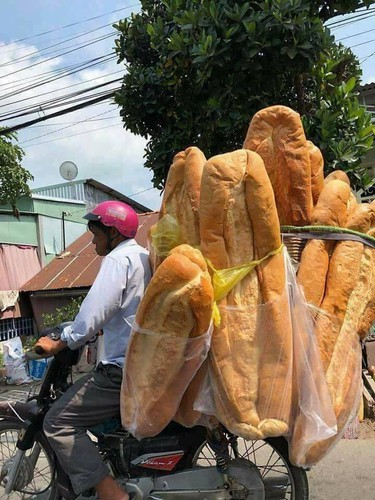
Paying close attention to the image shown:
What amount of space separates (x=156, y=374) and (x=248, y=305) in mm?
503

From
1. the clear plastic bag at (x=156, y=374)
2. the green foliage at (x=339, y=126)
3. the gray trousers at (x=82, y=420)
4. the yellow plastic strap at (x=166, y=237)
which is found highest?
the green foliage at (x=339, y=126)

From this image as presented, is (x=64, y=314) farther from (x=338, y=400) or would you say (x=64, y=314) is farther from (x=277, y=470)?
(x=338, y=400)

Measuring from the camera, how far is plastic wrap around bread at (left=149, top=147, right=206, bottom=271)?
2.46 meters

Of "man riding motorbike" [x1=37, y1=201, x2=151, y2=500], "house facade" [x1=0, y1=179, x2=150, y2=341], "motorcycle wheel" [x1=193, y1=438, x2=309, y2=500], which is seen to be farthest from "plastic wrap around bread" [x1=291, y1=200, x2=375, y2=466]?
"house facade" [x1=0, y1=179, x2=150, y2=341]

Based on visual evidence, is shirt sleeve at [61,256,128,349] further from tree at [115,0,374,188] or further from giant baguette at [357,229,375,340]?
tree at [115,0,374,188]

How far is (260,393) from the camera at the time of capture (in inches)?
88.0

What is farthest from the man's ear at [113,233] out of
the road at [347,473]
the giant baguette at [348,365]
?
the road at [347,473]

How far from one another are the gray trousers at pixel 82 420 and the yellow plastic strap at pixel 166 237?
65cm

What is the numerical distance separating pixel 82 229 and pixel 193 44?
38.9ft

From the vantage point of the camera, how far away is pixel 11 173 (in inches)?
367

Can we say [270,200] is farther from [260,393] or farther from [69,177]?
[69,177]

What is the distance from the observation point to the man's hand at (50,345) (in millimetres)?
2654

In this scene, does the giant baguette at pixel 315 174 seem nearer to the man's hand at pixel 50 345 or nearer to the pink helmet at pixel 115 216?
the pink helmet at pixel 115 216

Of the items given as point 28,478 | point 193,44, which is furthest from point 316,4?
point 28,478
